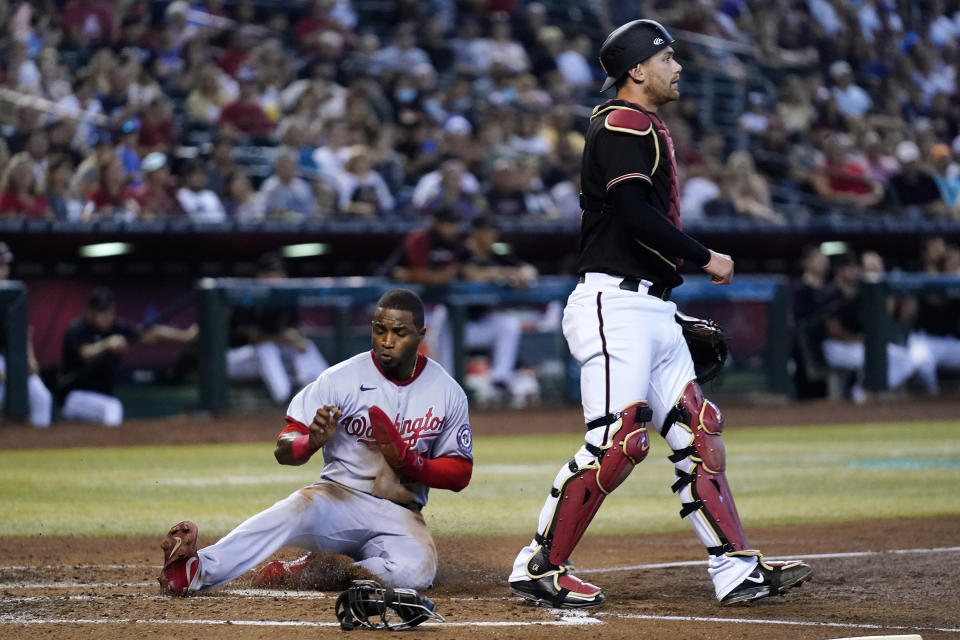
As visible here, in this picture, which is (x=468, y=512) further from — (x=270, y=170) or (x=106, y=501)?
(x=270, y=170)

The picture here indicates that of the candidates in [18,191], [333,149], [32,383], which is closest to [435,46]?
[333,149]

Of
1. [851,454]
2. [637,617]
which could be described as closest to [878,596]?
[637,617]

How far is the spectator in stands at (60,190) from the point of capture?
12.6 metres

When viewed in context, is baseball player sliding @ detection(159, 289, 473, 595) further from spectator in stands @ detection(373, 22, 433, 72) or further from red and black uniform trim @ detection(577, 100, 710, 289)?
spectator in stands @ detection(373, 22, 433, 72)

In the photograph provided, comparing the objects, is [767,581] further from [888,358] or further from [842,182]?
[842,182]

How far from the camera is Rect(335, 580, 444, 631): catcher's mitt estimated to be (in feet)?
13.8

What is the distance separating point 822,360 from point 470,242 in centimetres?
413

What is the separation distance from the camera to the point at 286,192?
44.7ft

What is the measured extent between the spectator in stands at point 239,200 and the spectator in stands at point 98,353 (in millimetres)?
1432

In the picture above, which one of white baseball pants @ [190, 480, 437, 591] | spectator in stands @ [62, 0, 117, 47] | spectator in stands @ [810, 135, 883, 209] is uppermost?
spectator in stands @ [62, 0, 117, 47]

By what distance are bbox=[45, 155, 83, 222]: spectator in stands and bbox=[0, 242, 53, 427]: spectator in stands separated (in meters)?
0.70

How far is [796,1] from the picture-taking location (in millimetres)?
23328

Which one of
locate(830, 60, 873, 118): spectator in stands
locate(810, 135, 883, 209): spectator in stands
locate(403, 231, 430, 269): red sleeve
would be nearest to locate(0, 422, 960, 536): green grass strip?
locate(403, 231, 430, 269): red sleeve

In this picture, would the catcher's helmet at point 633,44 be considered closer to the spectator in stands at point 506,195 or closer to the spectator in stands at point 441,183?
the spectator in stands at point 441,183
